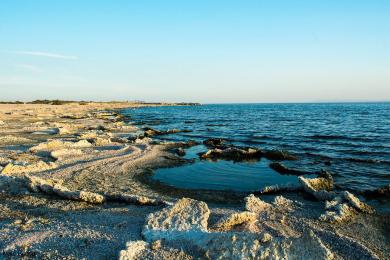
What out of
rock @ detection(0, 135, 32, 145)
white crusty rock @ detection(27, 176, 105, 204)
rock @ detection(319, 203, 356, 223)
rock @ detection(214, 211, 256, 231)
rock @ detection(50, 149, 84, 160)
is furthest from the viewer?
rock @ detection(0, 135, 32, 145)

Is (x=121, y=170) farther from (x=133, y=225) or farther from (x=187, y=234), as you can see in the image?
(x=187, y=234)

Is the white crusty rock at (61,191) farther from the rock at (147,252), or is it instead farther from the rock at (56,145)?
the rock at (56,145)

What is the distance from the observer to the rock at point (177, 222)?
7652 mm

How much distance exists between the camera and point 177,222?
26.3 feet

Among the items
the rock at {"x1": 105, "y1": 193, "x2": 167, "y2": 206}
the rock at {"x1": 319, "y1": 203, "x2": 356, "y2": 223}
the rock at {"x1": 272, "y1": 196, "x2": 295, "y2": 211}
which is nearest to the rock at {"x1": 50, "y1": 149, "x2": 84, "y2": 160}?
the rock at {"x1": 105, "y1": 193, "x2": 167, "y2": 206}

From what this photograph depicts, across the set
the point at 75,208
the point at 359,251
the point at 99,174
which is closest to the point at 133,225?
the point at 75,208

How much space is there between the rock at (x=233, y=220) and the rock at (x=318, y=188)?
4.18m

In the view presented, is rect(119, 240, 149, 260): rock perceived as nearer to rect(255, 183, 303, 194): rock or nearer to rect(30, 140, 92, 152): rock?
rect(255, 183, 303, 194): rock

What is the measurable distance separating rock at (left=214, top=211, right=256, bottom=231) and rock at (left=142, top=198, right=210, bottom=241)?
0.41 metres

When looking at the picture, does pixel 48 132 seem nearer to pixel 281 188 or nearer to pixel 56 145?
pixel 56 145

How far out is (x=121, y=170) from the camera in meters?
16.1

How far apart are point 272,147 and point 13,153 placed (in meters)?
17.1

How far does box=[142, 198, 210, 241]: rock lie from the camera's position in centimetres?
765

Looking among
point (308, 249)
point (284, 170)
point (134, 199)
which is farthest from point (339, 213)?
point (284, 170)
